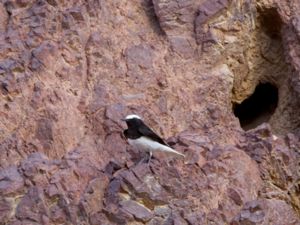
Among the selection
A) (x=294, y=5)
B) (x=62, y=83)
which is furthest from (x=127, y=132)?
(x=294, y=5)

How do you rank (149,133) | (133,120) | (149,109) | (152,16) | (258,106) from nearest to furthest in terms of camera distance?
1. (149,133)
2. (133,120)
3. (149,109)
4. (152,16)
5. (258,106)

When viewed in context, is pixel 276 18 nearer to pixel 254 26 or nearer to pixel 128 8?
pixel 254 26

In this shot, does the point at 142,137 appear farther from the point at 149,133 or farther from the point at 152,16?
the point at 152,16

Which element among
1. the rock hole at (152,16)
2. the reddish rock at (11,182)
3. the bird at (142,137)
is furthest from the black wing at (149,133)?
the rock hole at (152,16)

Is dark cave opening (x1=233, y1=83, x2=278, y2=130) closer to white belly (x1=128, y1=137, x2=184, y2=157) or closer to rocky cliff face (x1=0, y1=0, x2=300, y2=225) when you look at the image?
rocky cliff face (x1=0, y1=0, x2=300, y2=225)

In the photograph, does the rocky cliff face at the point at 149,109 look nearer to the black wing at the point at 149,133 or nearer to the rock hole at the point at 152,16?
the rock hole at the point at 152,16

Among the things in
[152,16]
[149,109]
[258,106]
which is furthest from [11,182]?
[258,106]

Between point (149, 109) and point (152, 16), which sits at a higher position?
point (152, 16)
